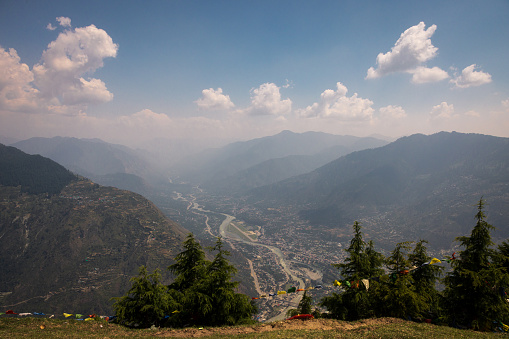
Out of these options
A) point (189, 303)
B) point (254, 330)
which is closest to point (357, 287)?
point (254, 330)

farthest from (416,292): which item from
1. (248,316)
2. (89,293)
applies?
(89,293)

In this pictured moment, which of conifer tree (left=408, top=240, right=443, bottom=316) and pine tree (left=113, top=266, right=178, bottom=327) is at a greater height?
conifer tree (left=408, top=240, right=443, bottom=316)

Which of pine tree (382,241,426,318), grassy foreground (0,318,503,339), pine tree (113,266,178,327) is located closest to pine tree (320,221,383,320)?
pine tree (382,241,426,318)

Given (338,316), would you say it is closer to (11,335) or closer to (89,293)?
(11,335)

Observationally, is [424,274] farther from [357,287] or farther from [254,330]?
[254,330]

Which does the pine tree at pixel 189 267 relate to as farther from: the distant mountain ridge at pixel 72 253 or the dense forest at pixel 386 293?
the distant mountain ridge at pixel 72 253

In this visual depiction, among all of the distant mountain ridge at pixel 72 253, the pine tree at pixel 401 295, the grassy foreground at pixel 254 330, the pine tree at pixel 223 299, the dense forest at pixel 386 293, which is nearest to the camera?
the grassy foreground at pixel 254 330

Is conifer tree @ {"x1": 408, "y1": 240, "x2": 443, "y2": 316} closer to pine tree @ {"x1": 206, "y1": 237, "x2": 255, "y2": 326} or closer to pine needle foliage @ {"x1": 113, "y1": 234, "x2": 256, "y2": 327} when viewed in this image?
pine tree @ {"x1": 206, "y1": 237, "x2": 255, "y2": 326}

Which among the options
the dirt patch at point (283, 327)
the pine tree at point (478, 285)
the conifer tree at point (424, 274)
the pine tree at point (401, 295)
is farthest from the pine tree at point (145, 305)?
the pine tree at point (478, 285)
